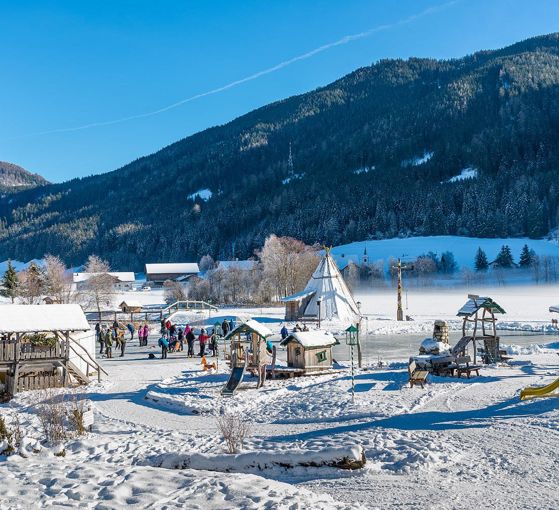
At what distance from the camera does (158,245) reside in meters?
163

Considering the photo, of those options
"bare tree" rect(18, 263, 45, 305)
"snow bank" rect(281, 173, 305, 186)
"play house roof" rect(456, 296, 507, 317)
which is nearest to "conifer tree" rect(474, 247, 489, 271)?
"bare tree" rect(18, 263, 45, 305)

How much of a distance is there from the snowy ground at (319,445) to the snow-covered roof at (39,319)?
84.2 inches

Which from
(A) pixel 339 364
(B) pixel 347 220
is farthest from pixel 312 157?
(A) pixel 339 364

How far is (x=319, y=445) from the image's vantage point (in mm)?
10953

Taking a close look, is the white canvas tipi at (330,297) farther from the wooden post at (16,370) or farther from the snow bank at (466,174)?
the snow bank at (466,174)

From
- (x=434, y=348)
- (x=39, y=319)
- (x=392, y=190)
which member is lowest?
(x=434, y=348)

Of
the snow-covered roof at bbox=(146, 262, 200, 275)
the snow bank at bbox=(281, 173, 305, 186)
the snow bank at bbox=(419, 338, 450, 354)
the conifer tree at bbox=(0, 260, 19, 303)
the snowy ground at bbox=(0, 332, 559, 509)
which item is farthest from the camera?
the snow bank at bbox=(281, 173, 305, 186)

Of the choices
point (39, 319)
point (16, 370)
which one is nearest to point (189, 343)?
point (39, 319)

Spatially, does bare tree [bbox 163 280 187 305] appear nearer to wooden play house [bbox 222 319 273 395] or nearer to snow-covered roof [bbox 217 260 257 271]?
snow-covered roof [bbox 217 260 257 271]

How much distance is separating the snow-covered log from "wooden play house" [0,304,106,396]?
10749mm

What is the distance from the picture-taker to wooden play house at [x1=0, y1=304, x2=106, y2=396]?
18703mm

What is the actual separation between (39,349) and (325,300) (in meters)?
23.7

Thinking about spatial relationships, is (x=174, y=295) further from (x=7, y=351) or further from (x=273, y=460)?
(x=273, y=460)

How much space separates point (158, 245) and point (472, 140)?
88526 mm
